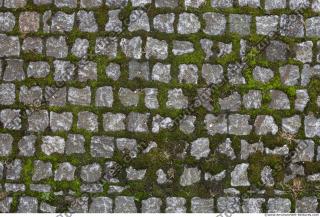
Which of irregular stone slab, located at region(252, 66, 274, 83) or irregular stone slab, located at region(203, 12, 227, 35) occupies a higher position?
irregular stone slab, located at region(203, 12, 227, 35)

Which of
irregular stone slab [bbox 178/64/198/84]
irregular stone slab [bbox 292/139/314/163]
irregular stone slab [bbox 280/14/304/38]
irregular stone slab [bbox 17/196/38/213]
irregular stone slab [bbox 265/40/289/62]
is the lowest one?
irregular stone slab [bbox 17/196/38/213]

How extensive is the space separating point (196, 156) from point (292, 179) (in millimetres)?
1286

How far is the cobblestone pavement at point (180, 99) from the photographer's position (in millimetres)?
6031

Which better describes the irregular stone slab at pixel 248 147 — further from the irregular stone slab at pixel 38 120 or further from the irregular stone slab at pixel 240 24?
the irregular stone slab at pixel 38 120

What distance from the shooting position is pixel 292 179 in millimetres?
6047

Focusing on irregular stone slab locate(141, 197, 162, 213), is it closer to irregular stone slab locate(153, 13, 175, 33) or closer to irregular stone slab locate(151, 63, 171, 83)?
irregular stone slab locate(151, 63, 171, 83)

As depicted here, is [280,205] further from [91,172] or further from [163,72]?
[91,172]

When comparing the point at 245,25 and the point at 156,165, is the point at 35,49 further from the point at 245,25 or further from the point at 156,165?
the point at 245,25

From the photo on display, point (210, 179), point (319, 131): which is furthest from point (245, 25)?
point (210, 179)

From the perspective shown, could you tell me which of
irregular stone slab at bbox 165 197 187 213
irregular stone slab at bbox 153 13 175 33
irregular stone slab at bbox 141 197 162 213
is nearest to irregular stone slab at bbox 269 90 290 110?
irregular stone slab at bbox 153 13 175 33

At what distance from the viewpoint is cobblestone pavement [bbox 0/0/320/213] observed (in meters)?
6.03

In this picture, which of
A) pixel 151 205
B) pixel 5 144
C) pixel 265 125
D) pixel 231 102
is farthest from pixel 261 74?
pixel 5 144

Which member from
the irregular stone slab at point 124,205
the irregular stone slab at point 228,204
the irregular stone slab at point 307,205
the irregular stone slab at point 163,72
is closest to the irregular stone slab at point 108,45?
the irregular stone slab at point 163,72

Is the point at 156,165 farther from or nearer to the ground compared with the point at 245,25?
nearer to the ground
